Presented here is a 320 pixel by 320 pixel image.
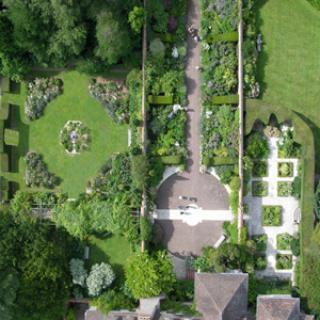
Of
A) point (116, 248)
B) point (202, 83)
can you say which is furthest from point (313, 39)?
point (116, 248)

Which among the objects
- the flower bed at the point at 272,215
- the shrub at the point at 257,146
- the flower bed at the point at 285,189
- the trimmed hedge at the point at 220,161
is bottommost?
the flower bed at the point at 272,215

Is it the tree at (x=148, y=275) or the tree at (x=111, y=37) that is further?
the tree at (x=148, y=275)

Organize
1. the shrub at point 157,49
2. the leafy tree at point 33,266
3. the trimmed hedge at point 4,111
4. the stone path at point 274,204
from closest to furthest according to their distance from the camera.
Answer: the leafy tree at point 33,266 < the shrub at point 157,49 < the stone path at point 274,204 < the trimmed hedge at point 4,111

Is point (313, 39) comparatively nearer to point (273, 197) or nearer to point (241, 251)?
point (273, 197)

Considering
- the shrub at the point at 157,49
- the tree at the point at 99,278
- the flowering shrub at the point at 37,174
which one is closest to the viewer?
the tree at the point at 99,278

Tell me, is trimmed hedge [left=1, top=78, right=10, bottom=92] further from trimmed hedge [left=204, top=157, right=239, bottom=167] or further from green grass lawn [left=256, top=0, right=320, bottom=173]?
green grass lawn [left=256, top=0, right=320, bottom=173]

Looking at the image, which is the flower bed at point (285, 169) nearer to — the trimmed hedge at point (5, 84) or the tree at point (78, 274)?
the tree at point (78, 274)

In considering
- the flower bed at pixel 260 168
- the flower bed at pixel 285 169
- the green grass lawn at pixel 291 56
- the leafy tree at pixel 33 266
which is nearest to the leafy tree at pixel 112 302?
Result: the leafy tree at pixel 33 266
